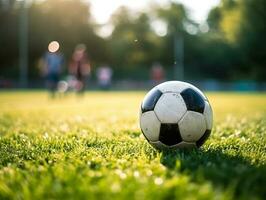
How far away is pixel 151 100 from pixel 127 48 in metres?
56.1

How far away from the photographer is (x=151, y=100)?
14.1ft

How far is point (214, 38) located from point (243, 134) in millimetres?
60737

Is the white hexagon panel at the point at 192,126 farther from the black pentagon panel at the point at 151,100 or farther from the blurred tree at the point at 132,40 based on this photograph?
the blurred tree at the point at 132,40

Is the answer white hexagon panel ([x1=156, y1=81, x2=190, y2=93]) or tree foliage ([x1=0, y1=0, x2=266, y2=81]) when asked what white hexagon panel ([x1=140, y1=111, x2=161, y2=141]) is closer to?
white hexagon panel ([x1=156, y1=81, x2=190, y2=93])

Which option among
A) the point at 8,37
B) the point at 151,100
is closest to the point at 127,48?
the point at 8,37

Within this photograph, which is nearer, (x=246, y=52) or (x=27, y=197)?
(x=27, y=197)

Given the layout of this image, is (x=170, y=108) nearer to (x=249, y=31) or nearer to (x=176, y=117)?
(x=176, y=117)

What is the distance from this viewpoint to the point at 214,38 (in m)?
64.5

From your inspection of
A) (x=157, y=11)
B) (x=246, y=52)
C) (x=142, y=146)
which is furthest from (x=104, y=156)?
(x=157, y=11)

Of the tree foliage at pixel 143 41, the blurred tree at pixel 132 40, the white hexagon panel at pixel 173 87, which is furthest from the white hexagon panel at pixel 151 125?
the blurred tree at pixel 132 40

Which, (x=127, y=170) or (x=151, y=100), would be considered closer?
(x=127, y=170)

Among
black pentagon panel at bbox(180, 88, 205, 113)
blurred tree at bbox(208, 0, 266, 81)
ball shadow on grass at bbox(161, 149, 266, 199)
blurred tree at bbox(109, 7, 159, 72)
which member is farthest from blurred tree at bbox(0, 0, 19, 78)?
ball shadow on grass at bbox(161, 149, 266, 199)

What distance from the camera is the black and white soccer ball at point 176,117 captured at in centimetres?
403

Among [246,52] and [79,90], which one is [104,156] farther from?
[246,52]
